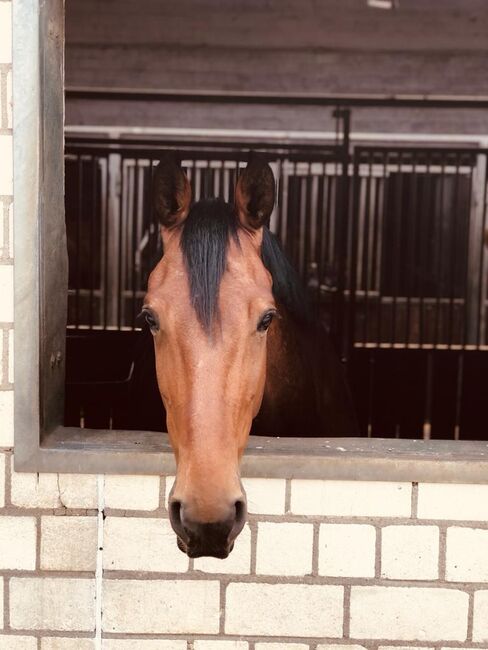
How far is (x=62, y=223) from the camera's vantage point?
78.5 inches

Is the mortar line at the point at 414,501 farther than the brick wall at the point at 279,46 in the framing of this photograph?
No

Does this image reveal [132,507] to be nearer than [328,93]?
Yes

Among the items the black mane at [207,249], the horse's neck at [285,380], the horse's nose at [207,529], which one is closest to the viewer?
the horse's nose at [207,529]

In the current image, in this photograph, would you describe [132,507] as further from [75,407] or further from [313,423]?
[75,407]

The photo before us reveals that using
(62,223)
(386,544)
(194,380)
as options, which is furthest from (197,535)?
(62,223)

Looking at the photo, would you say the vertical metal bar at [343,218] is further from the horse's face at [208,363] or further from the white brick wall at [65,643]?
the white brick wall at [65,643]

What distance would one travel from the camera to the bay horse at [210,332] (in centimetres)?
147

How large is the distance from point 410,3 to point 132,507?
621 centimetres

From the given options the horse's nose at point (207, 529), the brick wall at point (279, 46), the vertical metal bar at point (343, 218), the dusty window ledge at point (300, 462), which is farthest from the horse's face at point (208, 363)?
the brick wall at point (279, 46)

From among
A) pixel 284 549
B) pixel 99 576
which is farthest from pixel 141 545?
pixel 284 549

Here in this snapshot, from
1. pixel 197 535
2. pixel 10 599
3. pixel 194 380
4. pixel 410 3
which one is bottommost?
pixel 10 599

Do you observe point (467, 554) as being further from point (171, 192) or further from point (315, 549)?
point (171, 192)

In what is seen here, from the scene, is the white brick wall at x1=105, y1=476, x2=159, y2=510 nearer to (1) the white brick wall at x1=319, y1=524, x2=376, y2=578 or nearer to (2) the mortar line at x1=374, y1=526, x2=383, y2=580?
(1) the white brick wall at x1=319, y1=524, x2=376, y2=578

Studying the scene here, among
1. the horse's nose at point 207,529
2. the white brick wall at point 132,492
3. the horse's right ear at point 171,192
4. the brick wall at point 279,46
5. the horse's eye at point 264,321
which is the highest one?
the brick wall at point 279,46
